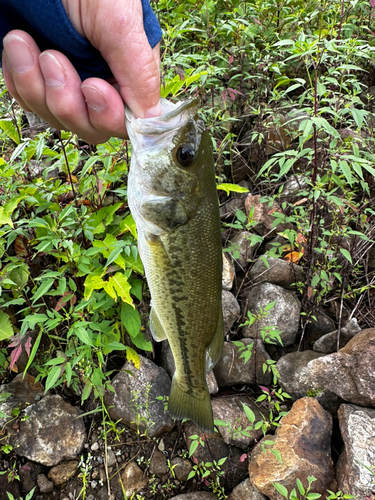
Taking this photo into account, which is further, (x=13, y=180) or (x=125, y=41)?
(x=13, y=180)

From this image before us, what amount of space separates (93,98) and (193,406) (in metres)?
1.81

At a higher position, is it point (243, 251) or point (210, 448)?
point (243, 251)

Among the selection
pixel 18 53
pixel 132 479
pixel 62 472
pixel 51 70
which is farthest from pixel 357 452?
pixel 18 53

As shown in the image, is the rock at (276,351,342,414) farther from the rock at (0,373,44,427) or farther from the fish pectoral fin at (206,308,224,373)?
the rock at (0,373,44,427)

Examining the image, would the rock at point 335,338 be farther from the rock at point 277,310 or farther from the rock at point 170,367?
the rock at point 170,367

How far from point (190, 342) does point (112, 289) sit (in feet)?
2.30

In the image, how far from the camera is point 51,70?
1.47 metres

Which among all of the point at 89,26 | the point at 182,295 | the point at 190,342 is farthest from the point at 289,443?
the point at 89,26

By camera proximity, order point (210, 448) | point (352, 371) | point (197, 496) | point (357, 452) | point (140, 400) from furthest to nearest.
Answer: point (140, 400) < point (210, 448) < point (352, 371) < point (197, 496) < point (357, 452)

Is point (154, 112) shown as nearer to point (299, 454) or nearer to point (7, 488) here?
point (299, 454)

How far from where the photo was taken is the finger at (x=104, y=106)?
151 centimetres

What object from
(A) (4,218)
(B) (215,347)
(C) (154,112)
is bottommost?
(B) (215,347)

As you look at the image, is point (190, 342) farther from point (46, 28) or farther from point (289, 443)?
point (46, 28)

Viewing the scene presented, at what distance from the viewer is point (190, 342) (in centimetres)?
198
